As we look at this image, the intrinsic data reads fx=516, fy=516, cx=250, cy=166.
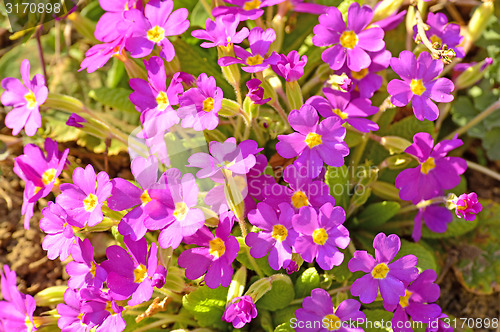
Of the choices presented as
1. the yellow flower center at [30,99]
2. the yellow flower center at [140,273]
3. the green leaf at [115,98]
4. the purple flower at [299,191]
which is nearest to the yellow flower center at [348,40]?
the purple flower at [299,191]

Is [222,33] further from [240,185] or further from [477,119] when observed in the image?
[477,119]

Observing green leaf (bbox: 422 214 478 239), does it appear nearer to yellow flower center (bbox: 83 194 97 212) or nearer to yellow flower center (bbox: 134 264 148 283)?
yellow flower center (bbox: 134 264 148 283)

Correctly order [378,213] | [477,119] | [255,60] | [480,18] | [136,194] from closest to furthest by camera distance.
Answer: [136,194] → [255,60] → [378,213] → [480,18] → [477,119]

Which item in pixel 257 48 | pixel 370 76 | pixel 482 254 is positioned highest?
pixel 257 48

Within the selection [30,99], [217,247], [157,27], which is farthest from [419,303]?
[30,99]

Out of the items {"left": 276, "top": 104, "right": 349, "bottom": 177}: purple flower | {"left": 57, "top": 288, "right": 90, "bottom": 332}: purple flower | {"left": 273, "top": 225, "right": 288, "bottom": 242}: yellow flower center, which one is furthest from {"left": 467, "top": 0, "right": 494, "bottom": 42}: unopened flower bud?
{"left": 57, "top": 288, "right": 90, "bottom": 332}: purple flower
